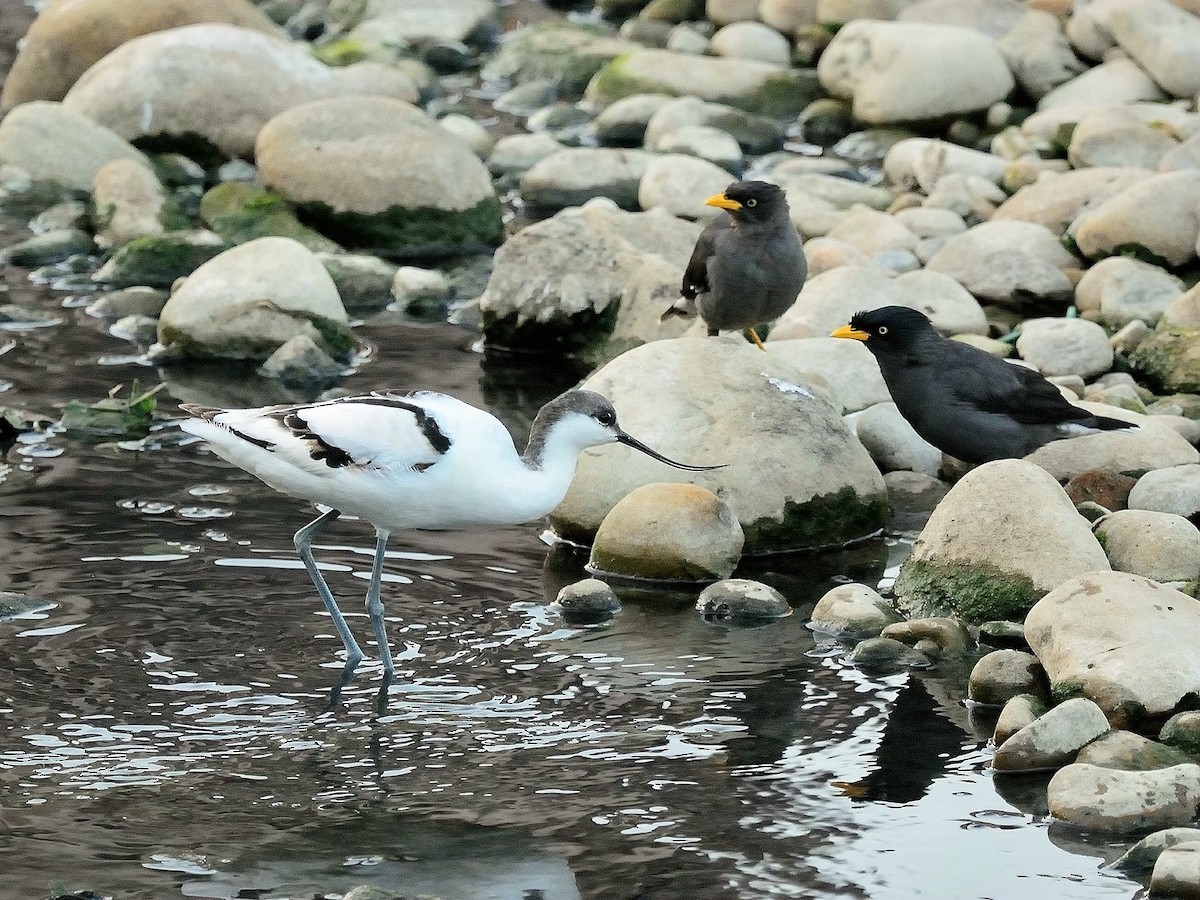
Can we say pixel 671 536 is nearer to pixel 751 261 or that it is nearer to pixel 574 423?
pixel 574 423

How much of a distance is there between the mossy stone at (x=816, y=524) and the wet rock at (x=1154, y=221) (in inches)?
165

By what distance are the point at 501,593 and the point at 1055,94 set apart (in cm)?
1065

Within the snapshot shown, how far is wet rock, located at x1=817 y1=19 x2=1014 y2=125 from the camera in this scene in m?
16.9

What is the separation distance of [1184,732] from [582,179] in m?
10.2

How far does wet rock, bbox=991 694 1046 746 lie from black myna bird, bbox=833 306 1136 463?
2333 mm

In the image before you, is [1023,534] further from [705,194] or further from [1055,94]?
[1055,94]

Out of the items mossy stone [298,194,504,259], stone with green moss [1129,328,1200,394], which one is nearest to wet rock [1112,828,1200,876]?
stone with green moss [1129,328,1200,394]

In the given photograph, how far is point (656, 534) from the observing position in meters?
8.18

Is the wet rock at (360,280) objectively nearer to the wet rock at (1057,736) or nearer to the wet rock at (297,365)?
the wet rock at (297,365)

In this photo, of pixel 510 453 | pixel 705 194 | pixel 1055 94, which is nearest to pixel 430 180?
pixel 705 194

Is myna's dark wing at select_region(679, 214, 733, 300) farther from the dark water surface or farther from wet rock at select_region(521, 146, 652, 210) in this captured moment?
wet rock at select_region(521, 146, 652, 210)

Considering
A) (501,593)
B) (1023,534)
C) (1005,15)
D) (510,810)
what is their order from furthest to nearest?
(1005,15), (501,593), (1023,534), (510,810)

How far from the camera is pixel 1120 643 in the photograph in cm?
655

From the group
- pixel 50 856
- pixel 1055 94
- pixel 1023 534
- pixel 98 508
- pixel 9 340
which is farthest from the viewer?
pixel 1055 94
